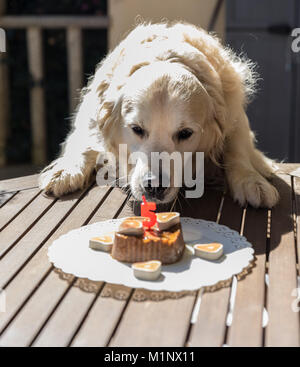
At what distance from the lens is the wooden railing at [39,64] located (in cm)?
567

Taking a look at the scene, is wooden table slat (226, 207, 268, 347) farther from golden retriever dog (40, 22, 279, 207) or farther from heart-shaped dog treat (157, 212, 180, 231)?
golden retriever dog (40, 22, 279, 207)

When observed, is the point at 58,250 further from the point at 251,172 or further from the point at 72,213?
the point at 251,172

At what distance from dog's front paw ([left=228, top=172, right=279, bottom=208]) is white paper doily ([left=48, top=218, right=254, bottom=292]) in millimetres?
329

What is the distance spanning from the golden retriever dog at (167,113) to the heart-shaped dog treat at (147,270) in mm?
518

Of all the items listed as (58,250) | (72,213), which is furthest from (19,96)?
(58,250)

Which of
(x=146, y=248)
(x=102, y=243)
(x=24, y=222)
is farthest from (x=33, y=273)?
(x=24, y=222)

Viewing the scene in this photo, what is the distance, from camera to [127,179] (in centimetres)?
256

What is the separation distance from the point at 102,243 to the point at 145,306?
1.13 ft

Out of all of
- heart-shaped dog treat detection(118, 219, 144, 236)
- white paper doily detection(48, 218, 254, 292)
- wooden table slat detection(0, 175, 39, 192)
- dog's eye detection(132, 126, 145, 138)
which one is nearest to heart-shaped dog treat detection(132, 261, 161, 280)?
white paper doily detection(48, 218, 254, 292)

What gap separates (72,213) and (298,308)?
1.05m

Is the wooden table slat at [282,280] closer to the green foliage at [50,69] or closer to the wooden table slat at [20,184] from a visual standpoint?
the wooden table slat at [20,184]

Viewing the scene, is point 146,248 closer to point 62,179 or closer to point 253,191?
point 253,191

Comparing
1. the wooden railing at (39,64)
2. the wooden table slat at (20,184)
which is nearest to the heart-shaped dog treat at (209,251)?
the wooden table slat at (20,184)

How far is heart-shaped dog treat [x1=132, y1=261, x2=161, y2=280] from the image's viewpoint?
156cm
